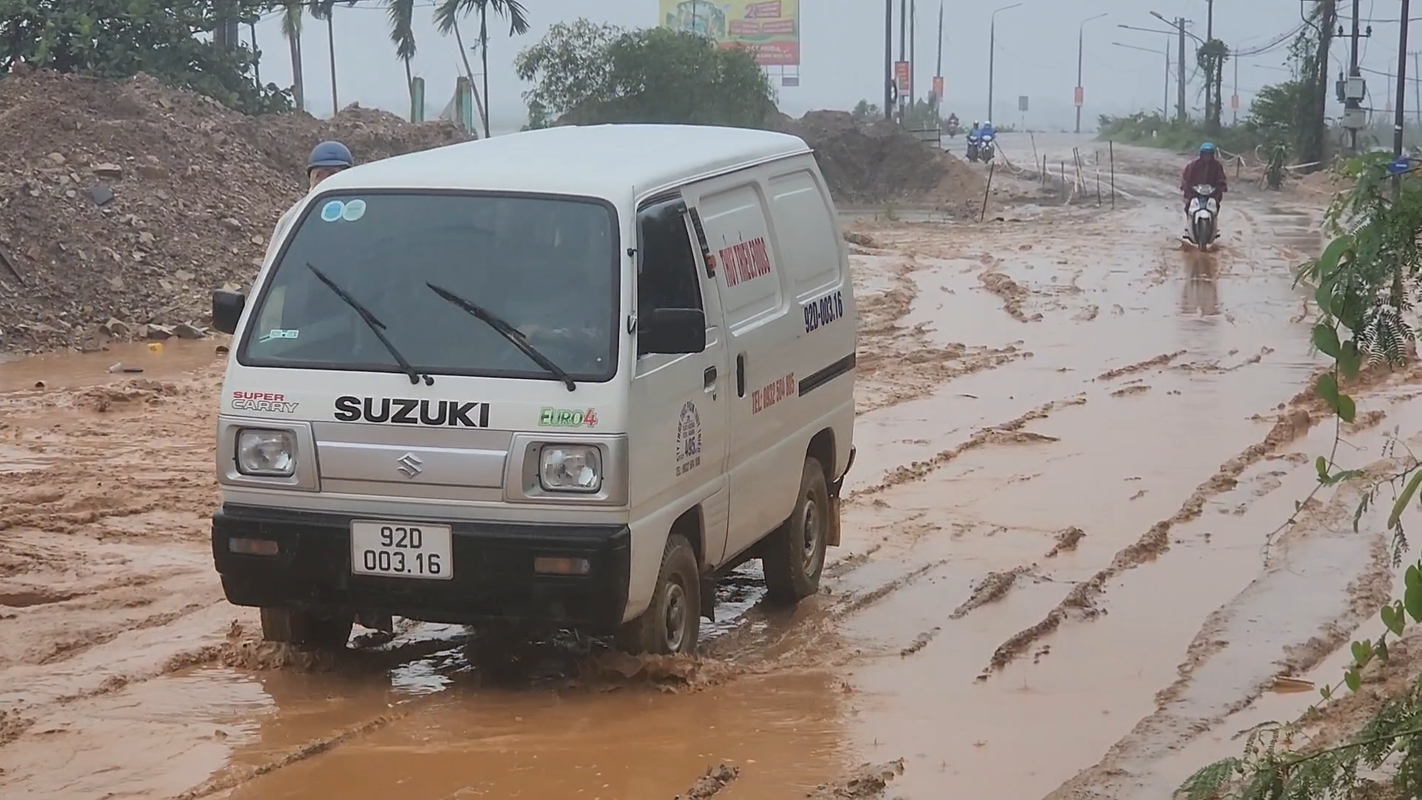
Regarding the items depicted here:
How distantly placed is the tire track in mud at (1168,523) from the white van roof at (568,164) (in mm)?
2225

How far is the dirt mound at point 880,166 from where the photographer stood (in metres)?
44.1

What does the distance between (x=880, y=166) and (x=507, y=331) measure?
39.5 meters

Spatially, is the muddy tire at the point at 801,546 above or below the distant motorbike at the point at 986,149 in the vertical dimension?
above

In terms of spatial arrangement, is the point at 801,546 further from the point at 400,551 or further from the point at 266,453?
the point at 266,453

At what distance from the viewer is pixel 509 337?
6426 mm

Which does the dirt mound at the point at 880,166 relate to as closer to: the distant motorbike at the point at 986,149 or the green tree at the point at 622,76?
the green tree at the point at 622,76

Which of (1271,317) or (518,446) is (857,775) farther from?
(1271,317)

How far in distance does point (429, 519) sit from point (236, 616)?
1912mm

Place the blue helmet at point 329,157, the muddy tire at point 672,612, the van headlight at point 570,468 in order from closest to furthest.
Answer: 1. the van headlight at point 570,468
2. the muddy tire at point 672,612
3. the blue helmet at point 329,157

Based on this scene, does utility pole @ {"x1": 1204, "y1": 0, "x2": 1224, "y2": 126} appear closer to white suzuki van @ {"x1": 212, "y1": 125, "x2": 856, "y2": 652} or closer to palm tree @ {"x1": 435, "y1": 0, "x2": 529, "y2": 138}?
palm tree @ {"x1": 435, "y1": 0, "x2": 529, "y2": 138}

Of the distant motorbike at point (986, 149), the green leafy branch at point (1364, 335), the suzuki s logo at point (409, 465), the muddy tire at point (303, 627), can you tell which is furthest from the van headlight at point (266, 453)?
the distant motorbike at point (986, 149)

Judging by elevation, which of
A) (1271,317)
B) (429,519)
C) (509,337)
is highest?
(509,337)

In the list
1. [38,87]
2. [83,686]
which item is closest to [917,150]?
[38,87]

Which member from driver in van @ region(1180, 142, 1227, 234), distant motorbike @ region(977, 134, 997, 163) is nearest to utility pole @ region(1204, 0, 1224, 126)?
distant motorbike @ region(977, 134, 997, 163)
